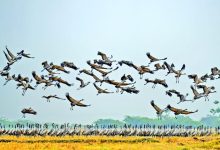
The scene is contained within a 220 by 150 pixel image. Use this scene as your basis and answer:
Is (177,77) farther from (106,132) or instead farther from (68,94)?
(106,132)

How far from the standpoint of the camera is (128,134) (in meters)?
98.8

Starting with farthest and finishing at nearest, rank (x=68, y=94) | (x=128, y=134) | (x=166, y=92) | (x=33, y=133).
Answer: (x=128, y=134)
(x=33, y=133)
(x=166, y=92)
(x=68, y=94)

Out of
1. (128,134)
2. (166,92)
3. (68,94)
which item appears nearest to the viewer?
(68,94)

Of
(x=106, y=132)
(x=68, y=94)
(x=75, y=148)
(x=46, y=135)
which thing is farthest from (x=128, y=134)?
(x=68, y=94)

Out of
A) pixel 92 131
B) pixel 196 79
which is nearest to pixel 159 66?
pixel 196 79

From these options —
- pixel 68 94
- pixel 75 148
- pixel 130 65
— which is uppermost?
pixel 130 65

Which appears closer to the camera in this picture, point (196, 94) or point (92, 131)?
point (196, 94)

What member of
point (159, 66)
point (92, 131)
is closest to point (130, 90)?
point (159, 66)

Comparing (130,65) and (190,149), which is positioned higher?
(130,65)

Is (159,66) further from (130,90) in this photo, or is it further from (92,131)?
(92,131)

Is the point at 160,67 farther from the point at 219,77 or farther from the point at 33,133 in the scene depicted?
the point at 33,133

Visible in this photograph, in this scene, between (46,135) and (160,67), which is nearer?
(160,67)

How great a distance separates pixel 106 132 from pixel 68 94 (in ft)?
142

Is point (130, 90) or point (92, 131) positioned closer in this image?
point (130, 90)
